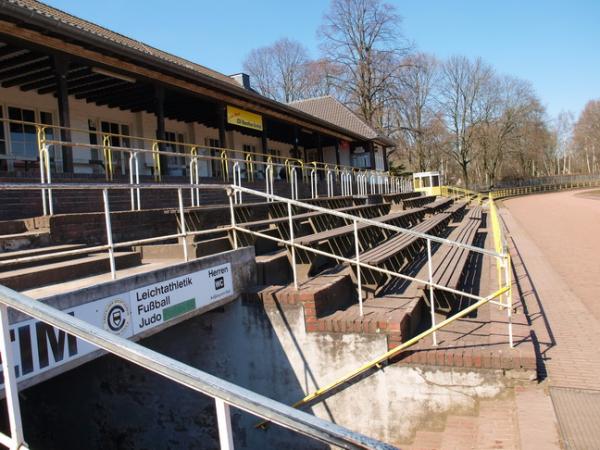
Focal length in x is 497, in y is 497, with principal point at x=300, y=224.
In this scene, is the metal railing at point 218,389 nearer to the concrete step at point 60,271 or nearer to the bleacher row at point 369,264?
the concrete step at point 60,271

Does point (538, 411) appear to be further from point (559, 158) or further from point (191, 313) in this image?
point (559, 158)

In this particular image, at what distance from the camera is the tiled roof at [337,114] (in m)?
30.8

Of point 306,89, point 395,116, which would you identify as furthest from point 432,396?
point 306,89

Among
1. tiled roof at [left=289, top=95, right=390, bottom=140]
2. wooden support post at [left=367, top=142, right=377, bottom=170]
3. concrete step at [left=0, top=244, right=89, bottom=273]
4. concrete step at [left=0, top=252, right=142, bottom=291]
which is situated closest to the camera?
concrete step at [left=0, top=252, right=142, bottom=291]

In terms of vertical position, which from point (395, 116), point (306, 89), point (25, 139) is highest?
point (306, 89)

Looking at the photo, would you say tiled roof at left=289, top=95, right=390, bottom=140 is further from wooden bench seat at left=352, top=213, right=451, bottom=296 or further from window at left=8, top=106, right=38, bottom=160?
wooden bench seat at left=352, top=213, right=451, bottom=296

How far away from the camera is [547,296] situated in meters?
8.89

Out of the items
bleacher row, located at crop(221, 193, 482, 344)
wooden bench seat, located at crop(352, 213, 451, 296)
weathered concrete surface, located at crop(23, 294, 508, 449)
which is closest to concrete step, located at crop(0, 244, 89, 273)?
weathered concrete surface, located at crop(23, 294, 508, 449)

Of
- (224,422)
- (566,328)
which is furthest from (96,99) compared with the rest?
(224,422)

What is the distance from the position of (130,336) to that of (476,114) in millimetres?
65627

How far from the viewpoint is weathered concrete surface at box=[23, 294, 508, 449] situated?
5.23 meters

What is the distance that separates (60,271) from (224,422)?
4000 millimetres

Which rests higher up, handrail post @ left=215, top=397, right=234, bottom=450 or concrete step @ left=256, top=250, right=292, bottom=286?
handrail post @ left=215, top=397, right=234, bottom=450

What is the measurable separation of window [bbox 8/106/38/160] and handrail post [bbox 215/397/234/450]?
12.5m
